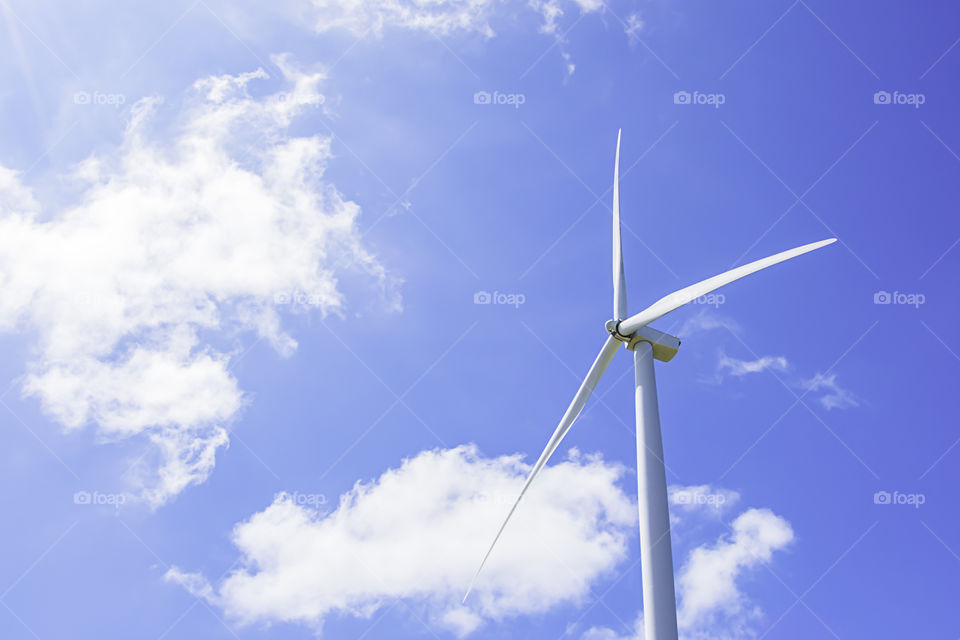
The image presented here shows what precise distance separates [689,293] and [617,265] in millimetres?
4250

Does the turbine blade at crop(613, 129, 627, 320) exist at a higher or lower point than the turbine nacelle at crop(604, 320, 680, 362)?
higher

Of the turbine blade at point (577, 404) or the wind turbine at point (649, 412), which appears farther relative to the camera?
the turbine blade at point (577, 404)

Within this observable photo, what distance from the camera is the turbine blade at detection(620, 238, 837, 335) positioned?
77.5ft

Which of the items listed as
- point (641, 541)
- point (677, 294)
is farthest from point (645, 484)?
point (677, 294)

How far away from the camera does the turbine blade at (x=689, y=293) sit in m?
23.6

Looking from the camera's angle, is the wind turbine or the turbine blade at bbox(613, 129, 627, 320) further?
the turbine blade at bbox(613, 129, 627, 320)

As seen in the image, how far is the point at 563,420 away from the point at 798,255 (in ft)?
28.6

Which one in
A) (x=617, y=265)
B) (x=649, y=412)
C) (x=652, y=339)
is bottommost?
(x=649, y=412)

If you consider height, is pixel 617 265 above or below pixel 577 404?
above

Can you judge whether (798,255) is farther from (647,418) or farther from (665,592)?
(665,592)

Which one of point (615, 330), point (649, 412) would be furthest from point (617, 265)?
point (649, 412)

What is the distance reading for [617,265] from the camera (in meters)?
28.2

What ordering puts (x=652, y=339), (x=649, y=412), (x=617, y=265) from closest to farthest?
(x=649, y=412) → (x=652, y=339) → (x=617, y=265)

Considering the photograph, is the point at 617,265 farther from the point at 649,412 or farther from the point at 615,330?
the point at 649,412
